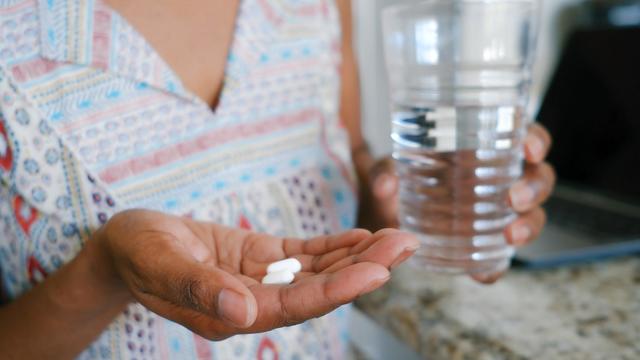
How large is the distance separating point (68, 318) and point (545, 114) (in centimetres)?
120

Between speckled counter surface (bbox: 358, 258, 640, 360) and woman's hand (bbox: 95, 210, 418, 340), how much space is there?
1.11 ft

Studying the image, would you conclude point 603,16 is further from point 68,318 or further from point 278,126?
point 68,318

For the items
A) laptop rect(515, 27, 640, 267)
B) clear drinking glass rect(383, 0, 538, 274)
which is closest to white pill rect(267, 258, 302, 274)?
clear drinking glass rect(383, 0, 538, 274)

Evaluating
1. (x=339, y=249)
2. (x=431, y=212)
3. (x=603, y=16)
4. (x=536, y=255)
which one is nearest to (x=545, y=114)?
(x=603, y=16)

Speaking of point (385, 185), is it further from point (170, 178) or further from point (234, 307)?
point (234, 307)

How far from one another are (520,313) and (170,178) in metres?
0.53

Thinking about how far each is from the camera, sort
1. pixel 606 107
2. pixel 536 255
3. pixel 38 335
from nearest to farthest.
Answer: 1. pixel 38 335
2. pixel 536 255
3. pixel 606 107

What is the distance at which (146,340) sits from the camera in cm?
68

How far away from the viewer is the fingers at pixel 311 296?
42 centimetres

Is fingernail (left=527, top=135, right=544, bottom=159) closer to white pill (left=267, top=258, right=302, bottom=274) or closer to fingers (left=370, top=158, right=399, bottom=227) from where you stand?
fingers (left=370, top=158, right=399, bottom=227)

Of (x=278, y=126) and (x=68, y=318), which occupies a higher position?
(x=278, y=126)

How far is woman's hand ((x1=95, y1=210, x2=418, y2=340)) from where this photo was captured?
0.42m

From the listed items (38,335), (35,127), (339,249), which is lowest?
(38,335)

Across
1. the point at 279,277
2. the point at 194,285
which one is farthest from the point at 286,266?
the point at 194,285
